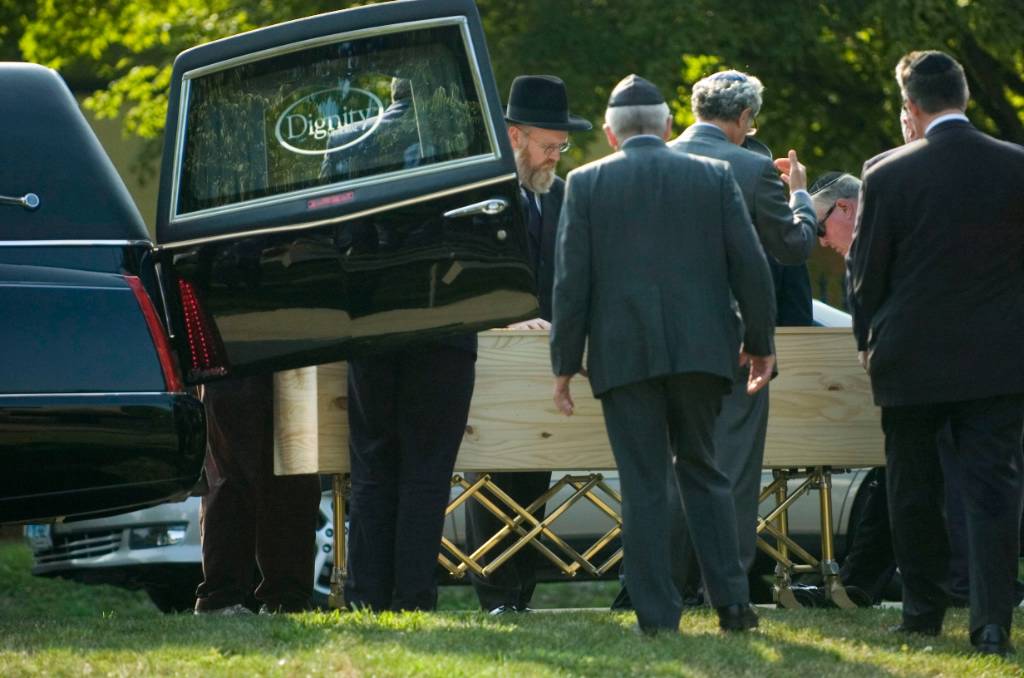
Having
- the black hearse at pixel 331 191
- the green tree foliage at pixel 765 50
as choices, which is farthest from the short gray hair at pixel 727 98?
the green tree foliage at pixel 765 50

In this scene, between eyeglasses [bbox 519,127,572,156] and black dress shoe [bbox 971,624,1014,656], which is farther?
eyeglasses [bbox 519,127,572,156]

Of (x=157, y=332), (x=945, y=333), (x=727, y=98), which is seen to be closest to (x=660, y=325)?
(x=945, y=333)

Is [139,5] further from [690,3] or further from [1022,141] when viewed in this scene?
[1022,141]

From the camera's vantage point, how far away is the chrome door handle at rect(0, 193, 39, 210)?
5.70 meters

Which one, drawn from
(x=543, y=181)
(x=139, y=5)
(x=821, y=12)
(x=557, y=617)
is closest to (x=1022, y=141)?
(x=821, y=12)

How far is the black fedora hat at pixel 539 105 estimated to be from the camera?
294 inches

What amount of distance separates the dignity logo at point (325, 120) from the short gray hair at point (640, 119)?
2.72ft

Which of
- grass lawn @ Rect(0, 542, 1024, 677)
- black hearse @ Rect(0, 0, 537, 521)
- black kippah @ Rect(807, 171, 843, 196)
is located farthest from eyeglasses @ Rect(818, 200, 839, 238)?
black hearse @ Rect(0, 0, 537, 521)

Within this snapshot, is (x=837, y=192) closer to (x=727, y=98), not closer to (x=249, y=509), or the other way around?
(x=727, y=98)

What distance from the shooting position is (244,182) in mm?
6207

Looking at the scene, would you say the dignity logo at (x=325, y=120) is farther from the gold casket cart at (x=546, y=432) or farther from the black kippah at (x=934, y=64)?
the black kippah at (x=934, y=64)

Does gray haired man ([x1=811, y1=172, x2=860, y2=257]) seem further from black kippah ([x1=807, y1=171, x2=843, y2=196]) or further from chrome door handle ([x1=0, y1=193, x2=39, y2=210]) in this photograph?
chrome door handle ([x1=0, y1=193, x2=39, y2=210])

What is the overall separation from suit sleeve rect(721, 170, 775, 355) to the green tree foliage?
902 cm

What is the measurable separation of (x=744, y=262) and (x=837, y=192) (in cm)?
223
